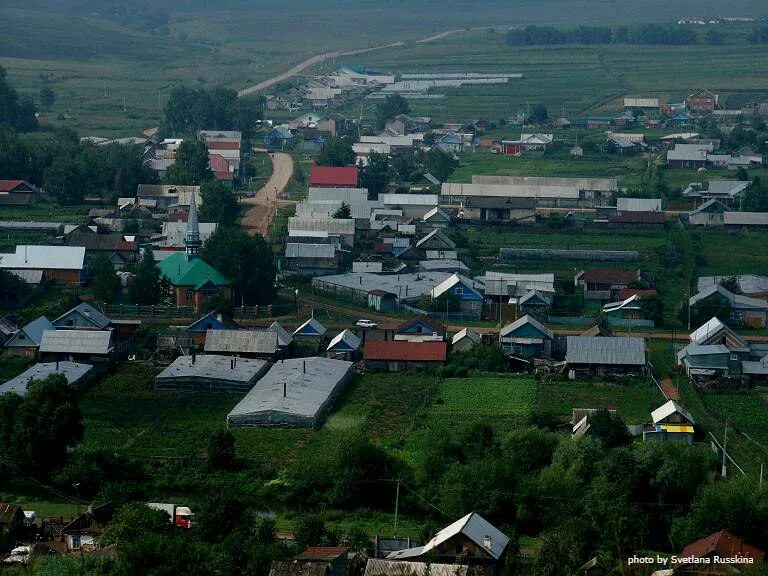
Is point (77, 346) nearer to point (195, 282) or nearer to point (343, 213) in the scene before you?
point (195, 282)

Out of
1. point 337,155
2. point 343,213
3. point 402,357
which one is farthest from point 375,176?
point 402,357

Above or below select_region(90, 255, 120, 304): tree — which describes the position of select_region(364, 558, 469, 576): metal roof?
above

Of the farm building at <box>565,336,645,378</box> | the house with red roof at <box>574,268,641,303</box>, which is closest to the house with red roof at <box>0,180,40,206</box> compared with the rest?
the house with red roof at <box>574,268,641,303</box>

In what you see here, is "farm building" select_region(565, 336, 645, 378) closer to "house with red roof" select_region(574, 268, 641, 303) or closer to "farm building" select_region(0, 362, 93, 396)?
"house with red roof" select_region(574, 268, 641, 303)

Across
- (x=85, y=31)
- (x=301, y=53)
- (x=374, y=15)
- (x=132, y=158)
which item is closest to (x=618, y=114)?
(x=132, y=158)

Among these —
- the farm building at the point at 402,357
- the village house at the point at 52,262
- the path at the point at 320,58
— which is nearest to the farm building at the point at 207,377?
the farm building at the point at 402,357

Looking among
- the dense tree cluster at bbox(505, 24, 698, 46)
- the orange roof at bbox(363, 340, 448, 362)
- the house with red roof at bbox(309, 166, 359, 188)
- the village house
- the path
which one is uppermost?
the orange roof at bbox(363, 340, 448, 362)
